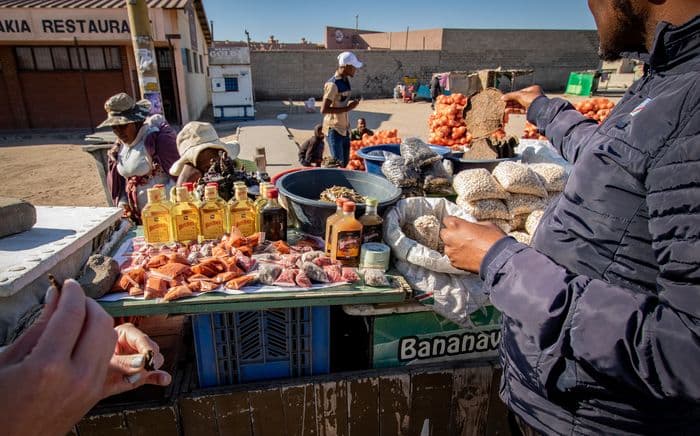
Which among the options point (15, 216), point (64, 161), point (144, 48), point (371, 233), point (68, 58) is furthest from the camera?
point (68, 58)

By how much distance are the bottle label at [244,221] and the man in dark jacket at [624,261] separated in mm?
1155

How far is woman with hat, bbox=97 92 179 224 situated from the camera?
3109mm

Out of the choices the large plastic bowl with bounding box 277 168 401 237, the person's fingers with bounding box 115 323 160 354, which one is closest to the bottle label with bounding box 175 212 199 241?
the large plastic bowl with bounding box 277 168 401 237

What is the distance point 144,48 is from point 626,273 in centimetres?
598

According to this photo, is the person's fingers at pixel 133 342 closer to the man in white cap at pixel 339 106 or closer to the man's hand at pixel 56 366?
the man's hand at pixel 56 366

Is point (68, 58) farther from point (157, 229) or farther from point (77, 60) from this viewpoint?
point (157, 229)

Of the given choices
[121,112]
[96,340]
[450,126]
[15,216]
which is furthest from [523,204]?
[121,112]

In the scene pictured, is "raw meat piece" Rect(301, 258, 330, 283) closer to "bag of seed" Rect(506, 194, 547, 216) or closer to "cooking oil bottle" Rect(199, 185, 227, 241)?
"cooking oil bottle" Rect(199, 185, 227, 241)

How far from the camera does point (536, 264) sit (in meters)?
0.96

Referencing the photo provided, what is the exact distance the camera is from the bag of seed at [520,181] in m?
2.09

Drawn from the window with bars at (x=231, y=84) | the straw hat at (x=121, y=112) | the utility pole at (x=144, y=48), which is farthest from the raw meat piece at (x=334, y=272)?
the window with bars at (x=231, y=84)

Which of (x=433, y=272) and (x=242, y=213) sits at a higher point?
(x=242, y=213)

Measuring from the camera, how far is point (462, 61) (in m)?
26.7

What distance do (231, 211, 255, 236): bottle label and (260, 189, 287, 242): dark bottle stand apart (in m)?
0.07
